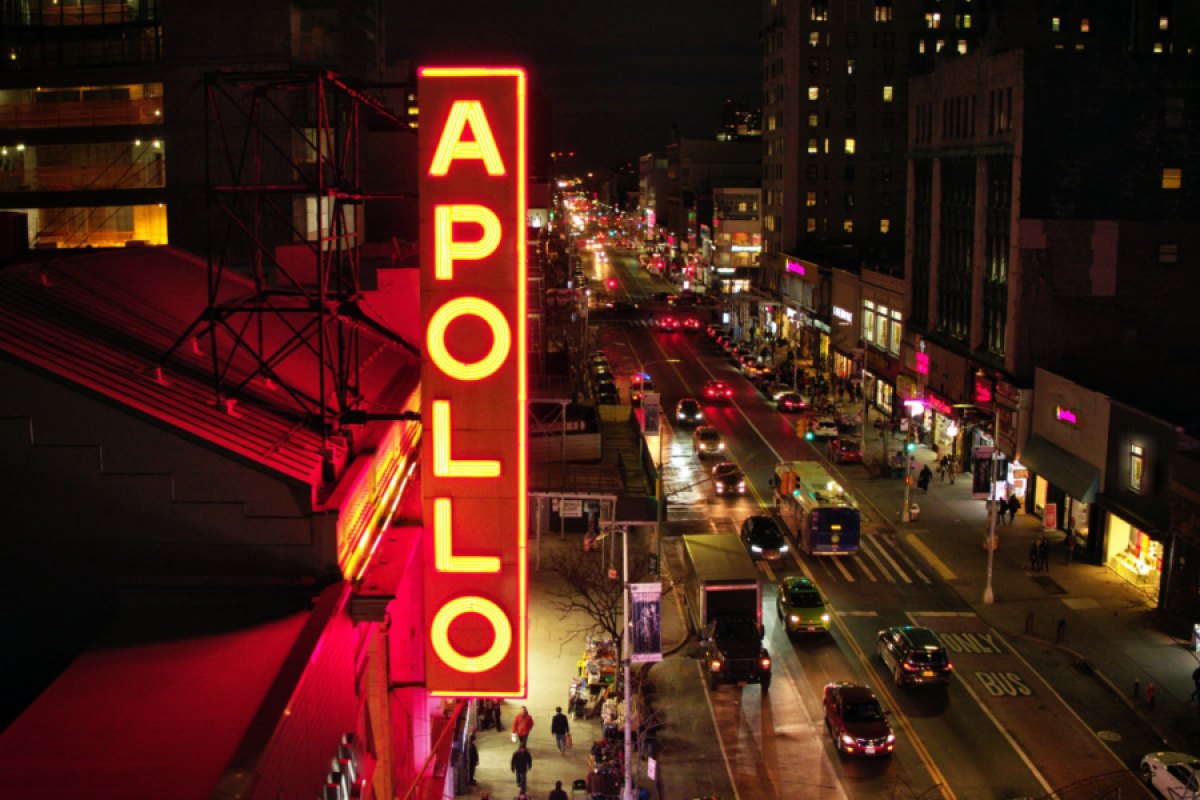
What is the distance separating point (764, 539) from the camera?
167ft

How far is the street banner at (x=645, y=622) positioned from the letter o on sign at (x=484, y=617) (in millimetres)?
11870

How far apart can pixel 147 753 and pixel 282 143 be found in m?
45.0

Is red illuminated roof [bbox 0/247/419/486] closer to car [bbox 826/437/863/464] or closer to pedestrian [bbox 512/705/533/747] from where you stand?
pedestrian [bbox 512/705/533/747]

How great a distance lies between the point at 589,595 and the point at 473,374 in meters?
→ 23.0

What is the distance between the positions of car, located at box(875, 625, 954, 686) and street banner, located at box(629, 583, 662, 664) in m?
9.53

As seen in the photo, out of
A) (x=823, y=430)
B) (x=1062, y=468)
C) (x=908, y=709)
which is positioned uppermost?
(x=1062, y=468)

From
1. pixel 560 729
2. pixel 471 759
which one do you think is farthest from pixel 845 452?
pixel 471 759

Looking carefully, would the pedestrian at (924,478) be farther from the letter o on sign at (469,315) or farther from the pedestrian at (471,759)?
the letter o on sign at (469,315)

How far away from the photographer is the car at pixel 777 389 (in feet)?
285

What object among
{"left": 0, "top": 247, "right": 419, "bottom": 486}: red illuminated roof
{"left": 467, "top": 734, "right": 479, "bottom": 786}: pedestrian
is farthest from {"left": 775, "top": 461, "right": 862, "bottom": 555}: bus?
{"left": 0, "top": 247, "right": 419, "bottom": 486}: red illuminated roof

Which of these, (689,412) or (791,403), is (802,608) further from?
(791,403)

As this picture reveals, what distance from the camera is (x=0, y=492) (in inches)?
685

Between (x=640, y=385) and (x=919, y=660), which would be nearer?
(x=919, y=660)

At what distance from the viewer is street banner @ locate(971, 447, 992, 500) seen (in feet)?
164
